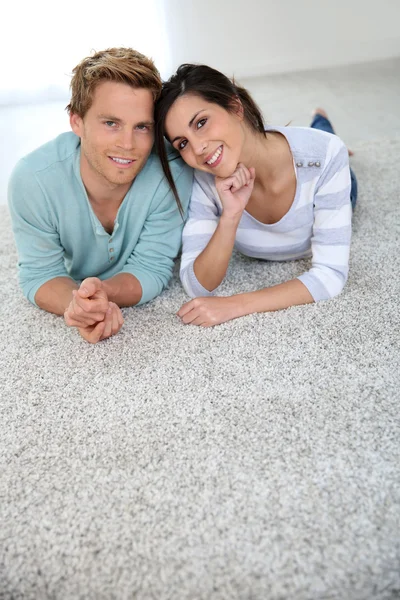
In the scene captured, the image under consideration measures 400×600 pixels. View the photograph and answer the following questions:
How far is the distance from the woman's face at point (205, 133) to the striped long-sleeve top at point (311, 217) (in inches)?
4.9

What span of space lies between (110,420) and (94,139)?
0.61m

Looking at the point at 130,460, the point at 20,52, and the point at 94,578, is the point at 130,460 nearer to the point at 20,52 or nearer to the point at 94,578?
the point at 94,578

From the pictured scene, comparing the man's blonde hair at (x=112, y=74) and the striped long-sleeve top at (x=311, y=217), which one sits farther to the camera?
the striped long-sleeve top at (x=311, y=217)

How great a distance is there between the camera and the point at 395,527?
2.65ft

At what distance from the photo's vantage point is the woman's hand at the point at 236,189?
1327 mm

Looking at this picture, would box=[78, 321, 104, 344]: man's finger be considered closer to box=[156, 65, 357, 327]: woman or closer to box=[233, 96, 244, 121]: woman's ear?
box=[156, 65, 357, 327]: woman

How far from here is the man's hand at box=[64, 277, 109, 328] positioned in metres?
1.15

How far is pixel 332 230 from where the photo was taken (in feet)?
4.46

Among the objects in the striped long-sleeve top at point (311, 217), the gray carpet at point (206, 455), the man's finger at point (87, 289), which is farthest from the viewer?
the striped long-sleeve top at point (311, 217)

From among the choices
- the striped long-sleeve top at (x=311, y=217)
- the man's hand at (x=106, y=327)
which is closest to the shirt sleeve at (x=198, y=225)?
the striped long-sleeve top at (x=311, y=217)

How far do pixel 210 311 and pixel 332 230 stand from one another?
34 cm

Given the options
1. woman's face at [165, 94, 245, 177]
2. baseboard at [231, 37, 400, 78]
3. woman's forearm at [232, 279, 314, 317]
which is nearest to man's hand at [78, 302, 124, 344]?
woman's forearm at [232, 279, 314, 317]

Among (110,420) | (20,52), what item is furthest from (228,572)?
(20,52)

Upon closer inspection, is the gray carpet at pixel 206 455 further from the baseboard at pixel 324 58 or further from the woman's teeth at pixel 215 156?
the baseboard at pixel 324 58
